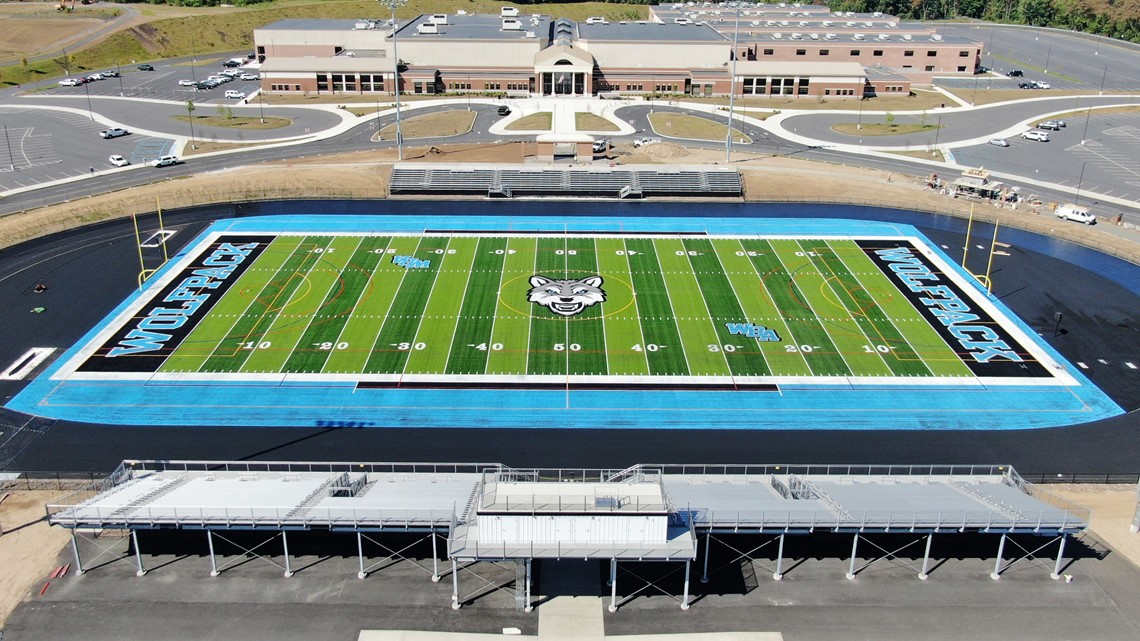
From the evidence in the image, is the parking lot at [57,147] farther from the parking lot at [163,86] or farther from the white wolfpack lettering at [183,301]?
the white wolfpack lettering at [183,301]

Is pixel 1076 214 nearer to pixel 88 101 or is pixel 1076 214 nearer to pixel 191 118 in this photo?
pixel 191 118

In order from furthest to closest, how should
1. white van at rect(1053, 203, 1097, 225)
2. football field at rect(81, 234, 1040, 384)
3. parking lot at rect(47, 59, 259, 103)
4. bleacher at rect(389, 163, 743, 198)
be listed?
parking lot at rect(47, 59, 259, 103) < bleacher at rect(389, 163, 743, 198) < white van at rect(1053, 203, 1097, 225) < football field at rect(81, 234, 1040, 384)

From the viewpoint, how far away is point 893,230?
81.1 metres

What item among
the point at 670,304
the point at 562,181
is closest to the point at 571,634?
the point at 670,304

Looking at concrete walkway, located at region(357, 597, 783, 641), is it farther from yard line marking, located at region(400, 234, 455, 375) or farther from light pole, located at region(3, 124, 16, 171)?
light pole, located at region(3, 124, 16, 171)

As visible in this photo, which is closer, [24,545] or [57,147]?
[24,545]

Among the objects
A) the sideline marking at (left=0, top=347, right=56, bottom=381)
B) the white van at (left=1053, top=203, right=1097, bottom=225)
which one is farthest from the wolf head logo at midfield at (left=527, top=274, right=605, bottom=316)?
the white van at (left=1053, top=203, right=1097, bottom=225)

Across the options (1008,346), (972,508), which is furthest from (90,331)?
(1008,346)

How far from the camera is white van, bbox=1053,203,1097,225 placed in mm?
83562

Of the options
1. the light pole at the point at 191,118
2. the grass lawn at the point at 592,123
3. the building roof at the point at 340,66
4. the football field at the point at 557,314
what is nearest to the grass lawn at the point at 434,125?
the grass lawn at the point at 592,123

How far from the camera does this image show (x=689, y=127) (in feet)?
381

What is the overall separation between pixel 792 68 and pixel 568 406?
101m

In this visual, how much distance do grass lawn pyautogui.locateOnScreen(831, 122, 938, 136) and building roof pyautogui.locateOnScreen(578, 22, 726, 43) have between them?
105 ft

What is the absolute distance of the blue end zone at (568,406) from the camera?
50875 mm
